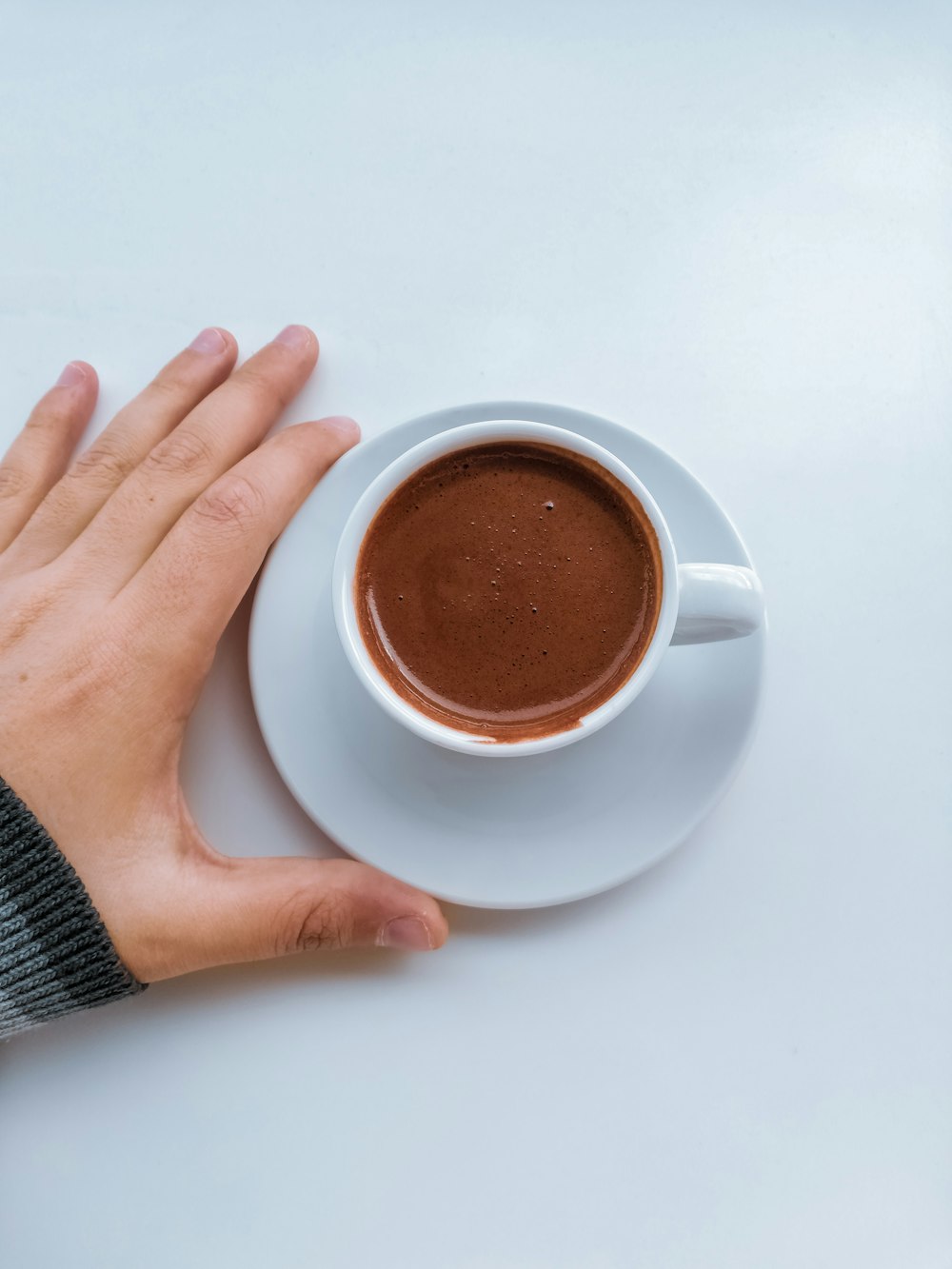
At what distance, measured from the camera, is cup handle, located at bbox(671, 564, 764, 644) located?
3.49ft

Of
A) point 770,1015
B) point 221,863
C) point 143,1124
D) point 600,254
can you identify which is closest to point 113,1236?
point 143,1124

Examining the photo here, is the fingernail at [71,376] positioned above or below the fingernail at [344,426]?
above

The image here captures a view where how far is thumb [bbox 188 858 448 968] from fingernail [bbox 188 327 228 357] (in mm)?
697

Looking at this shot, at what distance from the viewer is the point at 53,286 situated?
143cm

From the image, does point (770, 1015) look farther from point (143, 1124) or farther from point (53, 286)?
point (53, 286)

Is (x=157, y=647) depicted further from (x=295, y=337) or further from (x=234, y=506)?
(x=295, y=337)

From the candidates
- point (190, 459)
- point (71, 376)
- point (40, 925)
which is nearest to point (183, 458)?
point (190, 459)

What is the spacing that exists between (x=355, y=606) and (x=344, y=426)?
310 mm

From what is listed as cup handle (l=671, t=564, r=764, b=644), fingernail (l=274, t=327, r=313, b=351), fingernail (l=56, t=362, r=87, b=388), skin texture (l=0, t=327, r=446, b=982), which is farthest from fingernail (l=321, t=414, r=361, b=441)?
cup handle (l=671, t=564, r=764, b=644)

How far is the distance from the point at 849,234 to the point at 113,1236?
1.68 m

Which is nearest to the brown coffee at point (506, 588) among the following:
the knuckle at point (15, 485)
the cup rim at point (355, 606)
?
the cup rim at point (355, 606)

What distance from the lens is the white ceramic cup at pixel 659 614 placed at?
1.06 meters

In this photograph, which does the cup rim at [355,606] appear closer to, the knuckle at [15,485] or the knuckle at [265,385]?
the knuckle at [265,385]

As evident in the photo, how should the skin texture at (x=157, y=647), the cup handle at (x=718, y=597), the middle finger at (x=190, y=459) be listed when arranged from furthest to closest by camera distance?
1. the middle finger at (x=190, y=459)
2. the skin texture at (x=157, y=647)
3. the cup handle at (x=718, y=597)
